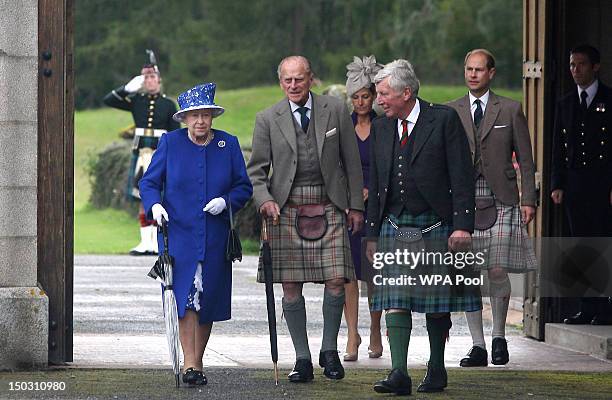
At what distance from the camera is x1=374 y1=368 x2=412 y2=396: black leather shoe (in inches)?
369

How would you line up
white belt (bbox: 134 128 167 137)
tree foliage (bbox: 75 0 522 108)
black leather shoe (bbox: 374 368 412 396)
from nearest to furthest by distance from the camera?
black leather shoe (bbox: 374 368 412 396), white belt (bbox: 134 128 167 137), tree foliage (bbox: 75 0 522 108)

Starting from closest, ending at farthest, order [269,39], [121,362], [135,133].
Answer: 1. [121,362]
2. [135,133]
3. [269,39]

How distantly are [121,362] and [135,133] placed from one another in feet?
35.0

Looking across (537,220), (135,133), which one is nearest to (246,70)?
(135,133)

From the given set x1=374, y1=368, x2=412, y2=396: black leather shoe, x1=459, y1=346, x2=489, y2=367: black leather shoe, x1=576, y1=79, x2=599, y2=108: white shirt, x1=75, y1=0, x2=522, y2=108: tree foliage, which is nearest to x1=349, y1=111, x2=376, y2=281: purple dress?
x1=459, y1=346, x2=489, y2=367: black leather shoe

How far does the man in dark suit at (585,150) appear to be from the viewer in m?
12.2

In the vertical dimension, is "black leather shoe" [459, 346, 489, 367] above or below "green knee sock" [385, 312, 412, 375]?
below

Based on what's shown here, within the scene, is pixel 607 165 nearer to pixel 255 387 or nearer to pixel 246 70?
pixel 255 387

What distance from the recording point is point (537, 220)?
12.8 metres

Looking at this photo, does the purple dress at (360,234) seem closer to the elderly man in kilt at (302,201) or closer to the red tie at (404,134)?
the elderly man in kilt at (302,201)

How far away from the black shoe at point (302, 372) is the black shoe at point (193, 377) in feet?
1.83

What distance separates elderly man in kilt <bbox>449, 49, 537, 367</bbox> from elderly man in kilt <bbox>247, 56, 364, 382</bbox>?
1.20m

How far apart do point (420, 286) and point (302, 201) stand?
113cm

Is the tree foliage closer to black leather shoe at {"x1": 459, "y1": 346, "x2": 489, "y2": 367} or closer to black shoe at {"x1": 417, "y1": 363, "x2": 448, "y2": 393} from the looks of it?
black leather shoe at {"x1": 459, "y1": 346, "x2": 489, "y2": 367}
